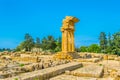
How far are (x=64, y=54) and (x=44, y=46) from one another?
4393 cm

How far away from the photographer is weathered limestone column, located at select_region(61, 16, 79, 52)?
73.2 feet

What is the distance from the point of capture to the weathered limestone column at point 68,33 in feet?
73.2

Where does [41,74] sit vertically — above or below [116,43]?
below

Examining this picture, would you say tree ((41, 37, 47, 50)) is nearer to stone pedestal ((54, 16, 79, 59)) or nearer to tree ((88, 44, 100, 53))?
tree ((88, 44, 100, 53))

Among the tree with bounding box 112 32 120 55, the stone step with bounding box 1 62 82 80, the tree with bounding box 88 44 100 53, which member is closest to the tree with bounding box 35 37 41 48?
the tree with bounding box 88 44 100 53

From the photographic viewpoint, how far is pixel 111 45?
160ft

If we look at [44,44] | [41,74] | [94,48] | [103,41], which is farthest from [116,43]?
[41,74]

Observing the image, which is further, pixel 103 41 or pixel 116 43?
pixel 103 41

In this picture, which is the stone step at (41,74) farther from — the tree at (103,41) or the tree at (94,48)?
the tree at (94,48)

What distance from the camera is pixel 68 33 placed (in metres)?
22.6

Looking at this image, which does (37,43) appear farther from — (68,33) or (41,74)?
(41,74)

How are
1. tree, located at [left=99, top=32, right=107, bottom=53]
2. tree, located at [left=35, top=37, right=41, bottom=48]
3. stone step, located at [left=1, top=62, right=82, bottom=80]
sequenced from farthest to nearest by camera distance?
tree, located at [left=35, top=37, right=41, bottom=48] → tree, located at [left=99, top=32, right=107, bottom=53] → stone step, located at [left=1, top=62, right=82, bottom=80]

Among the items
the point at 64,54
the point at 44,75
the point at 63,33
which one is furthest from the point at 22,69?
the point at 63,33

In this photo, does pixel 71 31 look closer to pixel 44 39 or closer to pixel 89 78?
pixel 89 78
